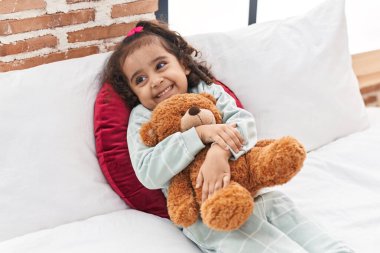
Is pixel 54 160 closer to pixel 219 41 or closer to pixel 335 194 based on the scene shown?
pixel 219 41

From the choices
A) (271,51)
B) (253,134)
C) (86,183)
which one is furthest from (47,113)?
(271,51)

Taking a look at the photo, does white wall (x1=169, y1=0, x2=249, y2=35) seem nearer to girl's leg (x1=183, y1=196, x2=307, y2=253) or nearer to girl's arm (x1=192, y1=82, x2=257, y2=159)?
girl's arm (x1=192, y1=82, x2=257, y2=159)

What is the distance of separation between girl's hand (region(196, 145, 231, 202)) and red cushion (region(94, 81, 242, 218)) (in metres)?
0.24

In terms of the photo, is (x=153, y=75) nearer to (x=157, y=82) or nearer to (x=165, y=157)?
(x=157, y=82)

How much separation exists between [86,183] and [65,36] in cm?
59

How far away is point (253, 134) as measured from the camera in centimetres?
121

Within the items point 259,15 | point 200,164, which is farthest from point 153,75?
point 259,15

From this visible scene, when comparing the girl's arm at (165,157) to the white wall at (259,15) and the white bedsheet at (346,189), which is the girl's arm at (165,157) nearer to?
the white bedsheet at (346,189)

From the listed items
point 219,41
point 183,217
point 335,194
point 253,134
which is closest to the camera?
point 183,217

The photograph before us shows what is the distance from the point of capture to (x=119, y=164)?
129cm

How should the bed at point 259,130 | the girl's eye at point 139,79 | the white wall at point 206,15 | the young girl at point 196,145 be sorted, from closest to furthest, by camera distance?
the young girl at point 196,145 < the bed at point 259,130 < the girl's eye at point 139,79 < the white wall at point 206,15

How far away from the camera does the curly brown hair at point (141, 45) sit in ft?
4.47

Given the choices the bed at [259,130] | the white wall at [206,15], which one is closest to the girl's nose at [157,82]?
the bed at [259,130]

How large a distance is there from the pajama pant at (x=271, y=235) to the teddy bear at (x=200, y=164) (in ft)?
0.22
